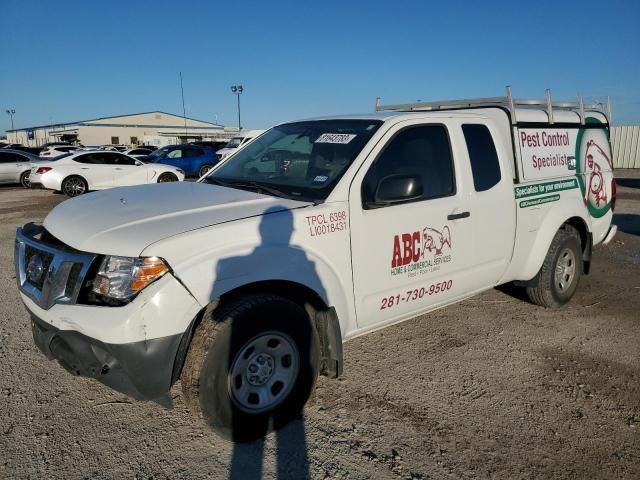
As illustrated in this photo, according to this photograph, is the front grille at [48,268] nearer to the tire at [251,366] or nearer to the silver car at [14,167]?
the tire at [251,366]

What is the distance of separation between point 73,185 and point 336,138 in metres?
14.5

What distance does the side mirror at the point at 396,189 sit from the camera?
3215 mm

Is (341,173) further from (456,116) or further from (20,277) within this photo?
(20,277)

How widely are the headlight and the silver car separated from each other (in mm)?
20166

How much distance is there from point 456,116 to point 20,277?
332 centimetres

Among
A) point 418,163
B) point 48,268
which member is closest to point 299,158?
point 418,163

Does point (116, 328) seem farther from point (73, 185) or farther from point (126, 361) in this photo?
point (73, 185)

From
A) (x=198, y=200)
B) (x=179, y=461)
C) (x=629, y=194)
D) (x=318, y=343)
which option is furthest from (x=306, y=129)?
(x=629, y=194)

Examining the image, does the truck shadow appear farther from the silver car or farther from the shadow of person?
the silver car

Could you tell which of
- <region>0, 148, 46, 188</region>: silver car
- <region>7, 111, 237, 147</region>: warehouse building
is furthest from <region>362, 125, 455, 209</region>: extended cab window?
<region>7, 111, 237, 147</region>: warehouse building

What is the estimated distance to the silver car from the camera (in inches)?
779

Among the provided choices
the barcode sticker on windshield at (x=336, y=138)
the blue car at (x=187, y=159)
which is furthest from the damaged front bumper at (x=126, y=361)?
the blue car at (x=187, y=159)

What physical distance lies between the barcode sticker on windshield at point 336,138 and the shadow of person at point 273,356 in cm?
90

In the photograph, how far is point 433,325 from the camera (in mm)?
4742
